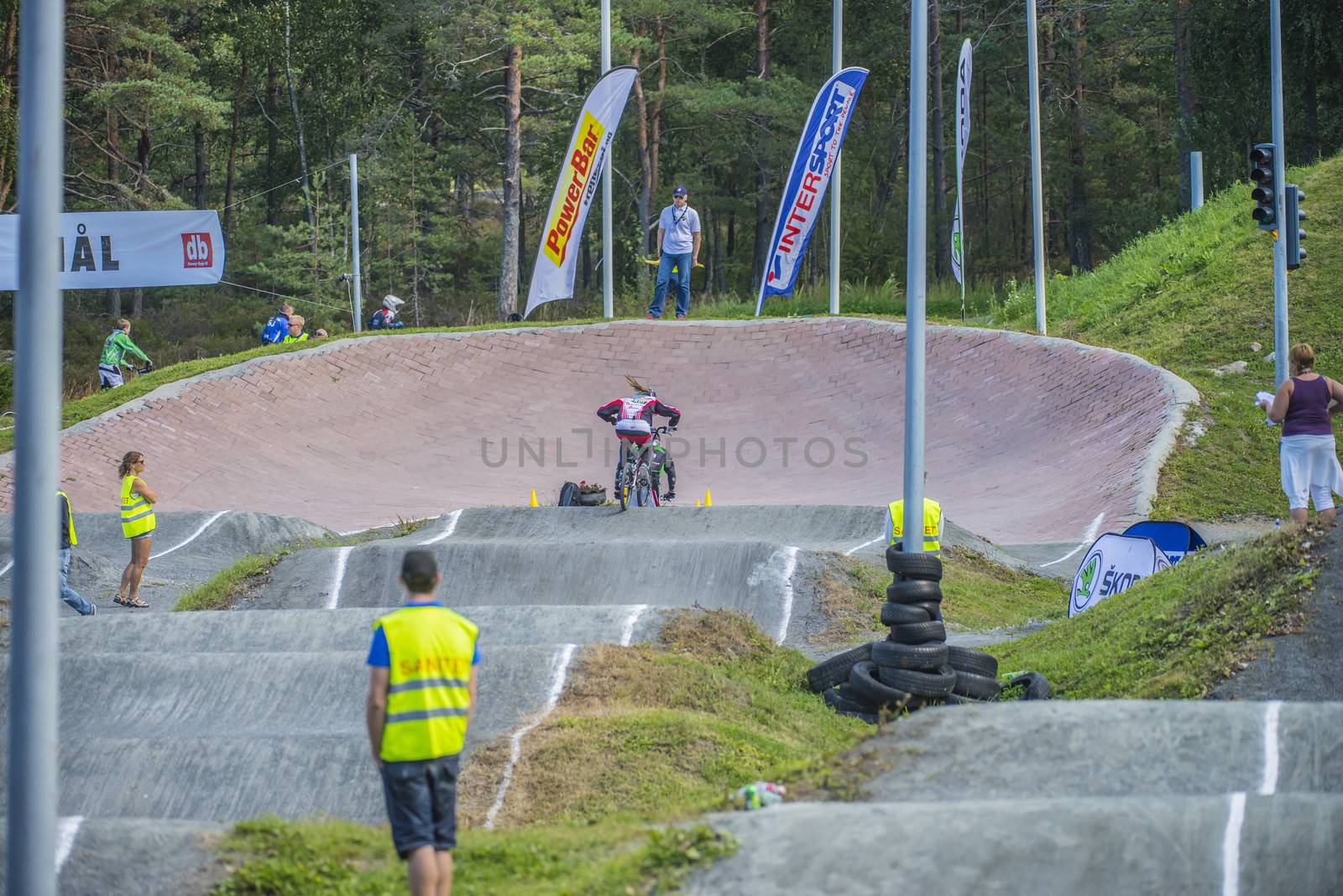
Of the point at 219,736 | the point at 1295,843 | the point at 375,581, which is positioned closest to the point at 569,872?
the point at 1295,843

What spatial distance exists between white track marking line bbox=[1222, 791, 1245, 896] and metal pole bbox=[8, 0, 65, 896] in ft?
14.0

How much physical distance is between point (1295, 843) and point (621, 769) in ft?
11.9

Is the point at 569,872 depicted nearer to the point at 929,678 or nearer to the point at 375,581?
the point at 929,678

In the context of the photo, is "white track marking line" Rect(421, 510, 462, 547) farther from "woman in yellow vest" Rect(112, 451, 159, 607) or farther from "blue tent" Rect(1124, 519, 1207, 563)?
"blue tent" Rect(1124, 519, 1207, 563)

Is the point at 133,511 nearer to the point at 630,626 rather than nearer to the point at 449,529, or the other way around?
the point at 449,529

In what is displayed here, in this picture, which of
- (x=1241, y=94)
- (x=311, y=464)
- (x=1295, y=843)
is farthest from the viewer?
(x=1241, y=94)

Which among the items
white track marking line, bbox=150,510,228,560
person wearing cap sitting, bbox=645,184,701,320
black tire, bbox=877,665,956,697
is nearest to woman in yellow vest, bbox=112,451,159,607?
white track marking line, bbox=150,510,228,560

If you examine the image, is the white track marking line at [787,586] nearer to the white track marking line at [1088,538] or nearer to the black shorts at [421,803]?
the white track marking line at [1088,538]

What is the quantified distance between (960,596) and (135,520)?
26.7 feet

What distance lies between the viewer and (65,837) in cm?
620

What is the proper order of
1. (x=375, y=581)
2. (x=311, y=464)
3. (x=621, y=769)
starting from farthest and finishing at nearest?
(x=311, y=464) → (x=375, y=581) → (x=621, y=769)

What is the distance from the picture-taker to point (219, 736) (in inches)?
348

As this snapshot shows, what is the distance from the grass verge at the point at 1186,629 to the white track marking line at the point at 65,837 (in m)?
6.19

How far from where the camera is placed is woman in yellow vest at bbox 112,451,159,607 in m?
13.9
